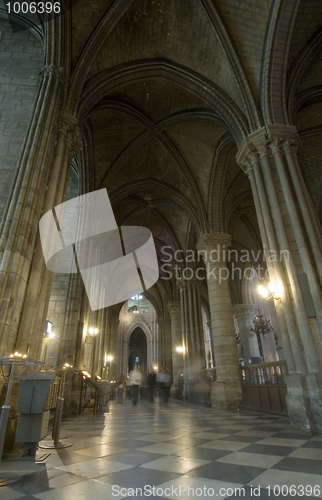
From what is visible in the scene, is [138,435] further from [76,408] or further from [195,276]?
[195,276]

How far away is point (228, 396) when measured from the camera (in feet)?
33.9

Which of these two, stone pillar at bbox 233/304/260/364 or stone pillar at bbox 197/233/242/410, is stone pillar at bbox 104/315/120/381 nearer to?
stone pillar at bbox 233/304/260/364

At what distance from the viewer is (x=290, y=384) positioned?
20.0 ft

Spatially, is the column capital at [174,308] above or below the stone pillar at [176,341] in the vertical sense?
above

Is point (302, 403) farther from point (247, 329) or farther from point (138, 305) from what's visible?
point (138, 305)

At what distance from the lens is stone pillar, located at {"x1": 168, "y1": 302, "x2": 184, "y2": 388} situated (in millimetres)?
20894

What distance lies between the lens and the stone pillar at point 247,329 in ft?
63.6

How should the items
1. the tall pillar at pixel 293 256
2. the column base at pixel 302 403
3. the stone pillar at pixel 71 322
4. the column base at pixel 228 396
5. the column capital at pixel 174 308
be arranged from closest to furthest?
the column base at pixel 302 403, the tall pillar at pixel 293 256, the stone pillar at pixel 71 322, the column base at pixel 228 396, the column capital at pixel 174 308

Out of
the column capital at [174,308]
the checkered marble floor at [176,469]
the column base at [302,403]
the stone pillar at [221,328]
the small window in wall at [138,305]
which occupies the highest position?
the small window in wall at [138,305]

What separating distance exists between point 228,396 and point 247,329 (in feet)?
33.7

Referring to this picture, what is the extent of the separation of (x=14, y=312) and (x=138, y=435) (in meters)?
2.95

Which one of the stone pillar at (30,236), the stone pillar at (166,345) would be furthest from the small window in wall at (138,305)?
the stone pillar at (30,236)

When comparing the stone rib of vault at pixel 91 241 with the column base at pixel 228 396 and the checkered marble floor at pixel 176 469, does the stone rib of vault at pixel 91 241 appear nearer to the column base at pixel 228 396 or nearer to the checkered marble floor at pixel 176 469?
the checkered marble floor at pixel 176 469

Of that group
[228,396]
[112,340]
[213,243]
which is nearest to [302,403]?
[228,396]
